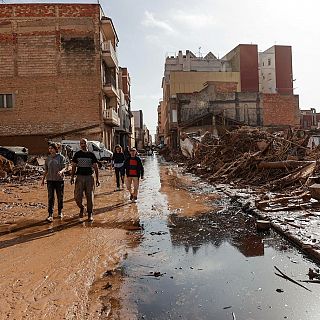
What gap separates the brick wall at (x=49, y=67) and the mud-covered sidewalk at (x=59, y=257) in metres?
22.4

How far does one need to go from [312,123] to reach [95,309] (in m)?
69.9

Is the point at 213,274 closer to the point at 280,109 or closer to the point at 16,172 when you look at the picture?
the point at 16,172

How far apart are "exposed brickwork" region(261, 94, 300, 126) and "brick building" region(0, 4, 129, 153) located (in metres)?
24.1

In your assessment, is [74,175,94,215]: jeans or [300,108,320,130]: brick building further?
[300,108,320,130]: brick building

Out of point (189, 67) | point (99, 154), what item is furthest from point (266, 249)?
point (189, 67)

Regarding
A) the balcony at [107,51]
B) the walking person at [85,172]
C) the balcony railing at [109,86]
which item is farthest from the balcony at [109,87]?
the walking person at [85,172]

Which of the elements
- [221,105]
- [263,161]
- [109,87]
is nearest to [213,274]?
[263,161]

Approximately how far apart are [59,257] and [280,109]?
46187mm

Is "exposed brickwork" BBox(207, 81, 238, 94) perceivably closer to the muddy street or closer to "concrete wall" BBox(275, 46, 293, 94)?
"concrete wall" BBox(275, 46, 293, 94)

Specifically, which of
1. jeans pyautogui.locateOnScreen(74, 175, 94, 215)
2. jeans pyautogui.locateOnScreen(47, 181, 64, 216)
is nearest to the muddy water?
jeans pyautogui.locateOnScreen(74, 175, 94, 215)

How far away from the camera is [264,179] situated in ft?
44.8

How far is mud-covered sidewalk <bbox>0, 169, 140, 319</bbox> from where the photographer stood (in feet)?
12.6

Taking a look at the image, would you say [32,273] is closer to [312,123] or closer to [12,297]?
[12,297]

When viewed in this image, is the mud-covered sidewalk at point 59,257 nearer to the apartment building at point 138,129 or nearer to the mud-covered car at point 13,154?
the mud-covered car at point 13,154
